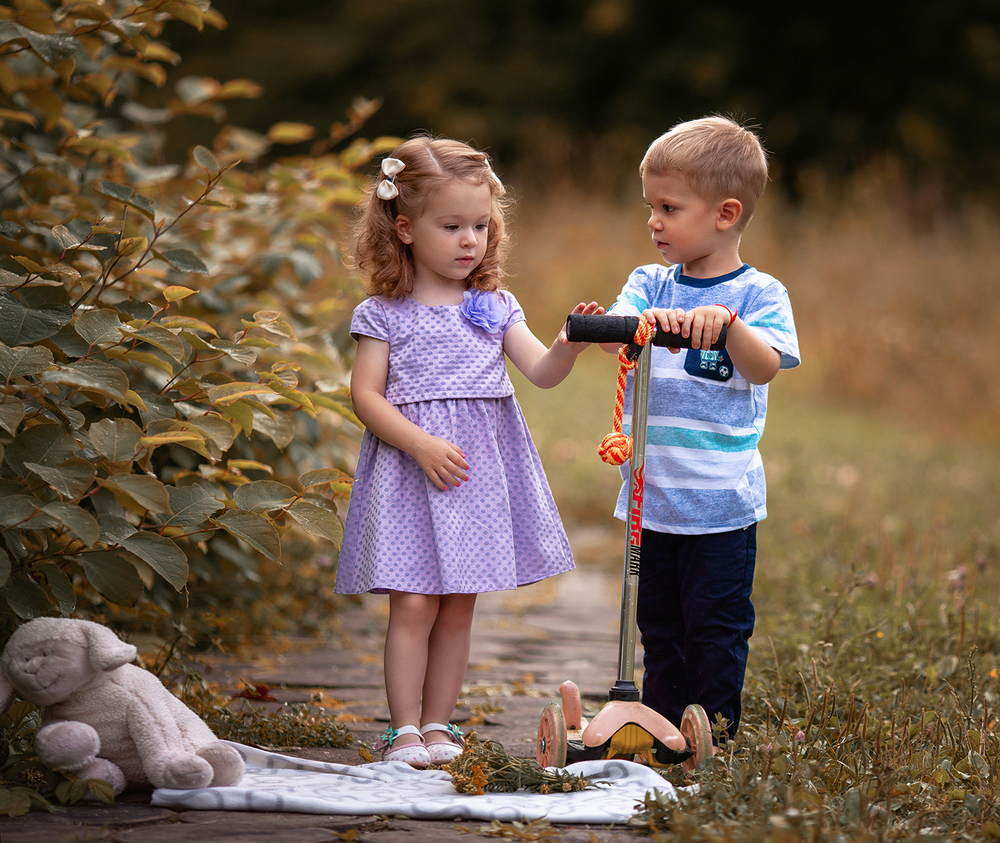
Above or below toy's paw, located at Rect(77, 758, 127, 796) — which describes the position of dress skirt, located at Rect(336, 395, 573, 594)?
above

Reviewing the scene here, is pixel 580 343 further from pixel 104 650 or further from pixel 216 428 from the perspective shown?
pixel 104 650

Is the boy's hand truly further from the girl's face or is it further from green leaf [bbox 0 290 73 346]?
green leaf [bbox 0 290 73 346]

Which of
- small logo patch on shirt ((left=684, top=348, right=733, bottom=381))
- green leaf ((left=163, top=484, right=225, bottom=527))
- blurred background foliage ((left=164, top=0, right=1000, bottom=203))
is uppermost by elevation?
blurred background foliage ((left=164, top=0, right=1000, bottom=203))

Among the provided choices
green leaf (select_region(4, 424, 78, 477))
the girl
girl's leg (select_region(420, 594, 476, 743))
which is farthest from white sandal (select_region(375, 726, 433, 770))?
green leaf (select_region(4, 424, 78, 477))

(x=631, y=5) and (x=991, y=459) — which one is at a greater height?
(x=631, y=5)

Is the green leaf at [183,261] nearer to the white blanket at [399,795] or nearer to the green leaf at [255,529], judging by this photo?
the green leaf at [255,529]

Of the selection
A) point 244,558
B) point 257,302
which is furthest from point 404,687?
point 257,302

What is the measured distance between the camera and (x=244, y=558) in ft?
10.4

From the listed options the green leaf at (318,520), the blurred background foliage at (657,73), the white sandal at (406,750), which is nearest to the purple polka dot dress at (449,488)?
the green leaf at (318,520)

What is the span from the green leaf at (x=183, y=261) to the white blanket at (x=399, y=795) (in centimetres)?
110

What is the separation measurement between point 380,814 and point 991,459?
237 inches

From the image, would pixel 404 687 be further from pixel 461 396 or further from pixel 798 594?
pixel 798 594

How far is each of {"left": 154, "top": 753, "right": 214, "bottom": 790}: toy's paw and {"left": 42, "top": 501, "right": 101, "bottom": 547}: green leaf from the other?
44 cm

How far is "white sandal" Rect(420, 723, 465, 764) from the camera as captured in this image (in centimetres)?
241
